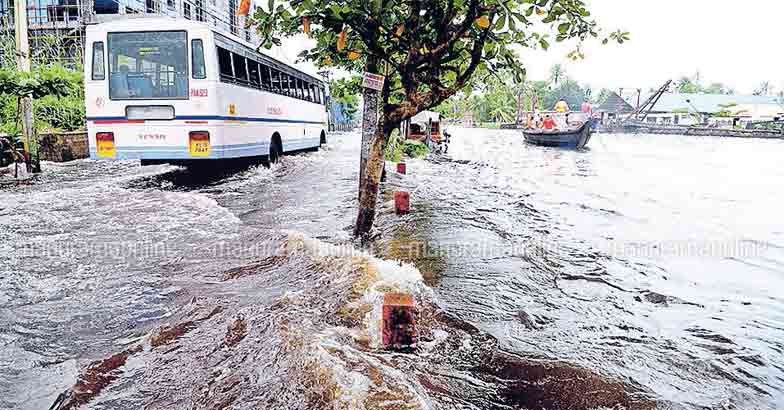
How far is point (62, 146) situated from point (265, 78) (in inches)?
199

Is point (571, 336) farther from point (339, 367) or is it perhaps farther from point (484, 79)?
point (484, 79)

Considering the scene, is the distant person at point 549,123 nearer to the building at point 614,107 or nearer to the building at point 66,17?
the building at point 66,17

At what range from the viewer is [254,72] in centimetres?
1155

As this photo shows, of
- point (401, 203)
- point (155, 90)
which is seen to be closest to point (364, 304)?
point (401, 203)

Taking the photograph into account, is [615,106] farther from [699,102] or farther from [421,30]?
[421,30]

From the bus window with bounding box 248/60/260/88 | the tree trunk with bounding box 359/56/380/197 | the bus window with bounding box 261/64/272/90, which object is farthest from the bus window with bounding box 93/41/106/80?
the tree trunk with bounding box 359/56/380/197

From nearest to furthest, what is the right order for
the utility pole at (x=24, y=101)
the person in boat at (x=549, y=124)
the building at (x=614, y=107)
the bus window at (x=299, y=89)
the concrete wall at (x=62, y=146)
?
the utility pole at (x=24, y=101), the concrete wall at (x=62, y=146), the bus window at (x=299, y=89), the person in boat at (x=549, y=124), the building at (x=614, y=107)

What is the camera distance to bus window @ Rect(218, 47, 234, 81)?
9814mm

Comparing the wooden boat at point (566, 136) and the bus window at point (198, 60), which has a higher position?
the bus window at point (198, 60)

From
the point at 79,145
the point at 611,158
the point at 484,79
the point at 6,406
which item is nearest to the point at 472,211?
the point at 484,79

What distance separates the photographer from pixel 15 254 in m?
5.77

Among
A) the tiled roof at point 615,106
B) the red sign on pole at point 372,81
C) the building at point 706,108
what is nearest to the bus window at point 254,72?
the red sign on pole at point 372,81

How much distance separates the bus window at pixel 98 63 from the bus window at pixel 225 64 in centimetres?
191

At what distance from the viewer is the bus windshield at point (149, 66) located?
942cm
